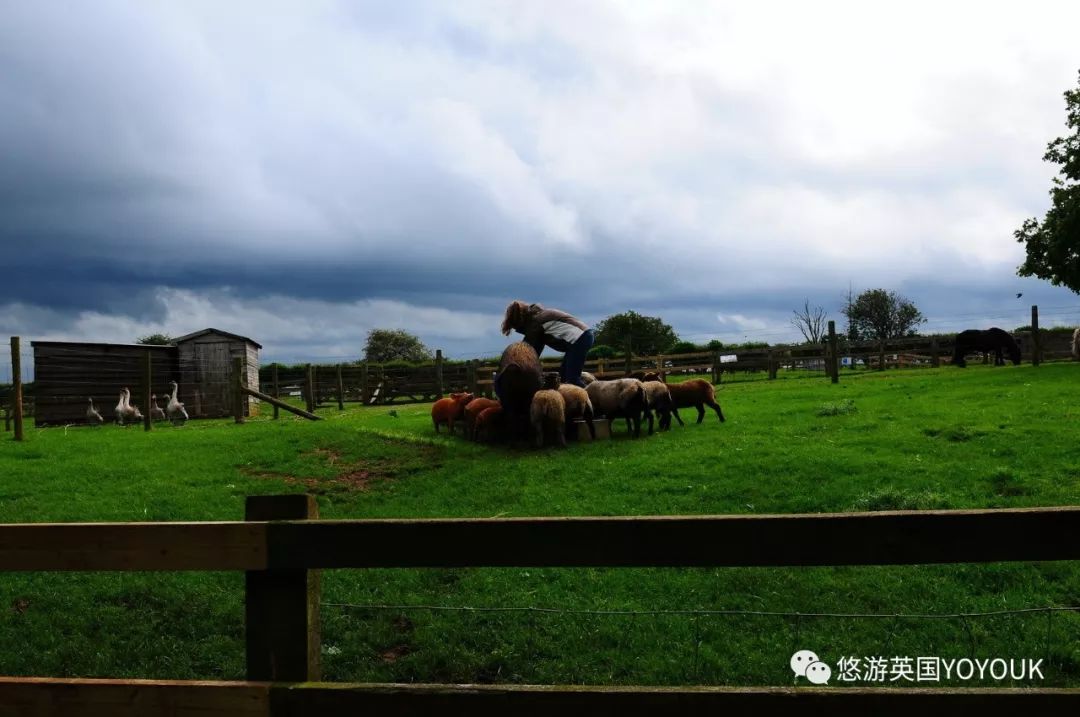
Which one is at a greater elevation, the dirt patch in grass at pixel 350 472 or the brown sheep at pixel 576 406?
the brown sheep at pixel 576 406

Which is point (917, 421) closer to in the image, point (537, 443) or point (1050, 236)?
point (537, 443)

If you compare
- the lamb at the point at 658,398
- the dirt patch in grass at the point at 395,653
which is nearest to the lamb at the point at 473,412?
the lamb at the point at 658,398

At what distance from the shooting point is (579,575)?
7297 millimetres

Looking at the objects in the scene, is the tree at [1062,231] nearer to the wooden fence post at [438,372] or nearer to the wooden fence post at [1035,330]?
the wooden fence post at [1035,330]

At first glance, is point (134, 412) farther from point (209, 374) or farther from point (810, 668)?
point (810, 668)

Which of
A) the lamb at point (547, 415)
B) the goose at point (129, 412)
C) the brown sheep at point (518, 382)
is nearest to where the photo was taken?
the lamb at point (547, 415)

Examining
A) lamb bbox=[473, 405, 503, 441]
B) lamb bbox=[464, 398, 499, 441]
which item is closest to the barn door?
lamb bbox=[464, 398, 499, 441]

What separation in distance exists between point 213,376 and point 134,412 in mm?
7733

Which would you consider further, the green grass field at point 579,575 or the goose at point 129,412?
the goose at point 129,412

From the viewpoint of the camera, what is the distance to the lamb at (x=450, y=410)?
16078 millimetres

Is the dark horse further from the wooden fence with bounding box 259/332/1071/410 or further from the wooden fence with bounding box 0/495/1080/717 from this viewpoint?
the wooden fence with bounding box 0/495/1080/717

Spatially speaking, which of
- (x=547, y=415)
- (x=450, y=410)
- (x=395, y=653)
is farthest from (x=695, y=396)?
(x=395, y=653)

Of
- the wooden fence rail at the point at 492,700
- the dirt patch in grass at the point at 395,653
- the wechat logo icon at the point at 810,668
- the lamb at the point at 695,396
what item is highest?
the lamb at the point at 695,396

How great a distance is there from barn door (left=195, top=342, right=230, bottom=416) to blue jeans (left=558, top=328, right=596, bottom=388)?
71.4 feet
